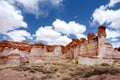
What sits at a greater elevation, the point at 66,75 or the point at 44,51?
the point at 44,51

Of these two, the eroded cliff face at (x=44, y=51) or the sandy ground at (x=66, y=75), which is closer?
the sandy ground at (x=66, y=75)

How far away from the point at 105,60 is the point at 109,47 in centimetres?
373

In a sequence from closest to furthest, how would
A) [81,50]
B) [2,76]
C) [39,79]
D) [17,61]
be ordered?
[39,79] → [2,76] → [81,50] → [17,61]

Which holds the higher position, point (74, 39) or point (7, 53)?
point (74, 39)

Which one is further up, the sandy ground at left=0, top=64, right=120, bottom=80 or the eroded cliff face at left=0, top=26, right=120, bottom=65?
the eroded cliff face at left=0, top=26, right=120, bottom=65

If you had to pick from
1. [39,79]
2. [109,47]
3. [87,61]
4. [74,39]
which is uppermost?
[74,39]

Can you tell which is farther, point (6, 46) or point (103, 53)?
point (6, 46)

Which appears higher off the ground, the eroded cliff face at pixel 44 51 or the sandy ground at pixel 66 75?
the eroded cliff face at pixel 44 51

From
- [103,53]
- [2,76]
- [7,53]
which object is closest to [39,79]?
[2,76]

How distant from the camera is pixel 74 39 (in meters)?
56.9

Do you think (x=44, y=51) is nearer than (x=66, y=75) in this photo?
No

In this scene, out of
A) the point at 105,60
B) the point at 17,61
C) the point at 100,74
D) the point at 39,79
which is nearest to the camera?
the point at 100,74

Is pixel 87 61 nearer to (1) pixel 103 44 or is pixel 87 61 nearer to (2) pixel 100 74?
(1) pixel 103 44

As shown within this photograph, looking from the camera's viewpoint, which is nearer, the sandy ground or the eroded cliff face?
the sandy ground
